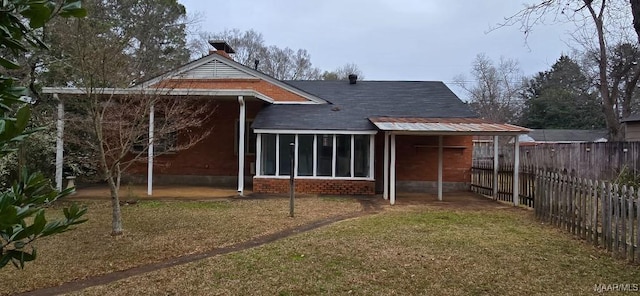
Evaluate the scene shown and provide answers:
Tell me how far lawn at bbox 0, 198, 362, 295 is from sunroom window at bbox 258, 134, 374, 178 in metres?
1.91

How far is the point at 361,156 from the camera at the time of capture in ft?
47.6

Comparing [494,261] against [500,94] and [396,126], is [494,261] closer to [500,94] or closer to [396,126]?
[396,126]

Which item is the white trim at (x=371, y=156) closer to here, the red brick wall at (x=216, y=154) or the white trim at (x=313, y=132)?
the white trim at (x=313, y=132)

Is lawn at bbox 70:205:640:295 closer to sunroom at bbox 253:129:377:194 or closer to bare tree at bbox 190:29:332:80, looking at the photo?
sunroom at bbox 253:129:377:194

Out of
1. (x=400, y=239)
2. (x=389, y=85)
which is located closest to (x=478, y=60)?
(x=389, y=85)

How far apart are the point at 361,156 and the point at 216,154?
595 centimetres

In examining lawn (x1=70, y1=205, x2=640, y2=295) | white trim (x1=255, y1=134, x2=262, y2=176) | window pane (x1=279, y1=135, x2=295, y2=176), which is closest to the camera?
lawn (x1=70, y1=205, x2=640, y2=295)

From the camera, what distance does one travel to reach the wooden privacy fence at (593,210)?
6.22 meters

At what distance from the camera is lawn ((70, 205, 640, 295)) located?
501cm

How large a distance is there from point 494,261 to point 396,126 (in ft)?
22.1

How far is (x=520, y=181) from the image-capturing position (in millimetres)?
12438

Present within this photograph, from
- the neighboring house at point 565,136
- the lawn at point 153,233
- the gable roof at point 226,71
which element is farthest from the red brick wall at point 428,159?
the neighboring house at point 565,136

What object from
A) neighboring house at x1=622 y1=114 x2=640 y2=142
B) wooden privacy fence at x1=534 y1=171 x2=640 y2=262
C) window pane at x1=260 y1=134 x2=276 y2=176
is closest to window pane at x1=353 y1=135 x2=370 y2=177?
window pane at x1=260 y1=134 x2=276 y2=176

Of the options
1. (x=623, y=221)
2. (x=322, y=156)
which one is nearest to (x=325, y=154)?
(x=322, y=156)
